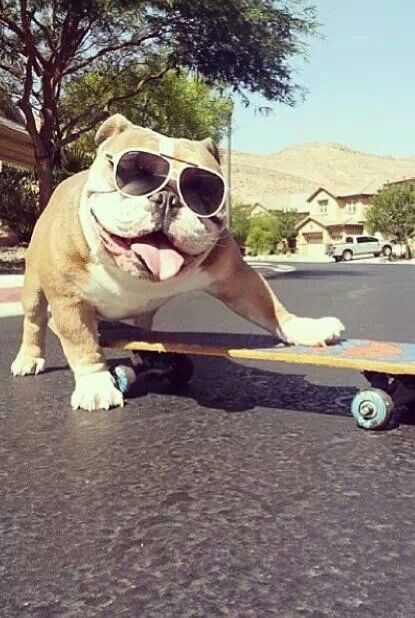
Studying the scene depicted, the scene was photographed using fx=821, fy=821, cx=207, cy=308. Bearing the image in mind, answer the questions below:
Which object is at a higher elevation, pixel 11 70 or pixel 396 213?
pixel 11 70

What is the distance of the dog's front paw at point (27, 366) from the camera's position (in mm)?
4363

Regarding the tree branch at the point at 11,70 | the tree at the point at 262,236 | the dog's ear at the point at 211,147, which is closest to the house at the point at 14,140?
the tree branch at the point at 11,70

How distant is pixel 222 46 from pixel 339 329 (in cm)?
1384

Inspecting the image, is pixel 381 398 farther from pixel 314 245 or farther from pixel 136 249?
pixel 314 245

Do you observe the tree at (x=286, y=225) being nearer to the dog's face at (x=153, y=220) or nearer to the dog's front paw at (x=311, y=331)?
the dog's front paw at (x=311, y=331)

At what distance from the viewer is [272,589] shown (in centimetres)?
173

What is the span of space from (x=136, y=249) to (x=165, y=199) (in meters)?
0.21

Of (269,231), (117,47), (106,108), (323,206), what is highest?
(117,47)

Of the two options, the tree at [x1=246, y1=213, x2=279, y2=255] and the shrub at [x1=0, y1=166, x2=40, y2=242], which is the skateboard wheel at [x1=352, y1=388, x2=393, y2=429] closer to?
the shrub at [x1=0, y1=166, x2=40, y2=242]

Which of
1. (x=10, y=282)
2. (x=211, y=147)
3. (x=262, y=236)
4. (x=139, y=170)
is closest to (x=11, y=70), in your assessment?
(x=10, y=282)

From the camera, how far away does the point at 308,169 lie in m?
150

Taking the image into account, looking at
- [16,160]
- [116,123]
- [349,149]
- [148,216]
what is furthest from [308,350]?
[349,149]

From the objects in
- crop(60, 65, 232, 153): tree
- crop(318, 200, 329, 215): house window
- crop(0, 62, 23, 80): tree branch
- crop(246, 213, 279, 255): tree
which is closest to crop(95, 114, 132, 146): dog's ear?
crop(0, 62, 23, 80): tree branch

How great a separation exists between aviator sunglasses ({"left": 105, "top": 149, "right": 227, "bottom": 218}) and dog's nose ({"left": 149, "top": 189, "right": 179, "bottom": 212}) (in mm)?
18
